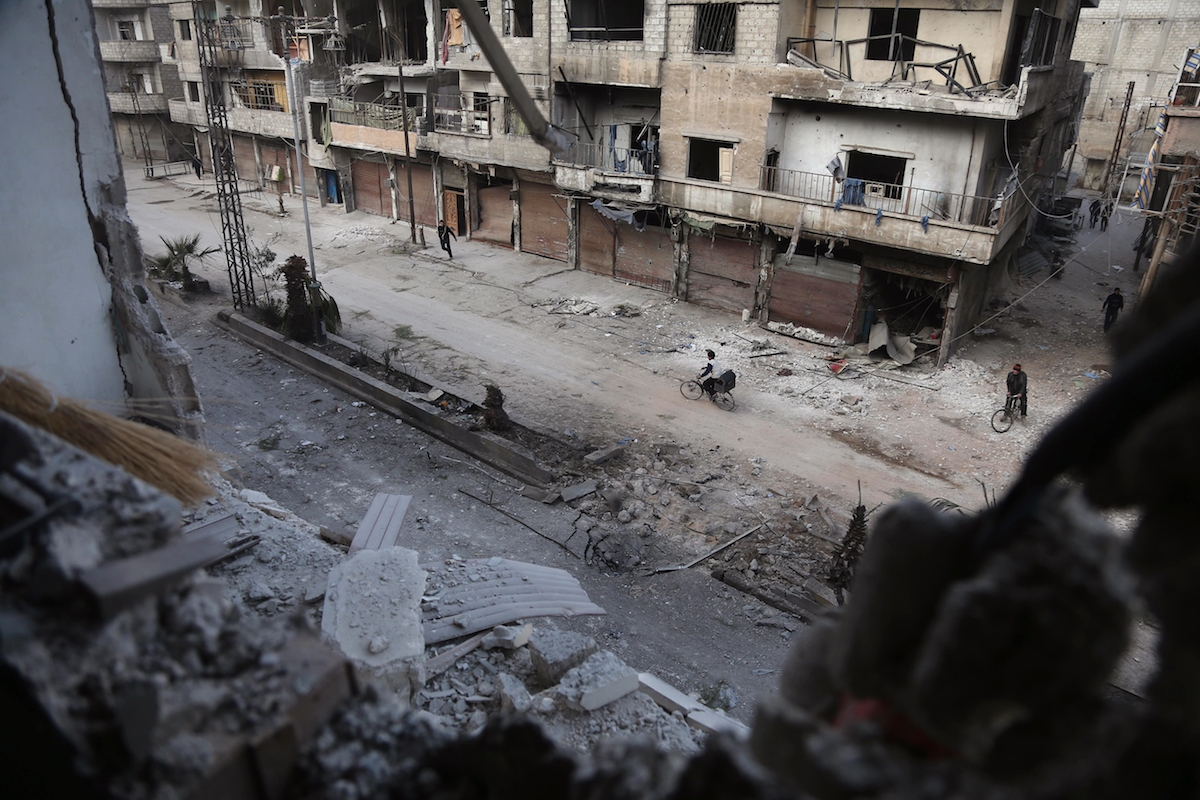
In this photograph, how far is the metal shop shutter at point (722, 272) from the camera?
69.3 ft

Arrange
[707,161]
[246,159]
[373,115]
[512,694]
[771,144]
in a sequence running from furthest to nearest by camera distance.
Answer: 1. [246,159]
2. [373,115]
3. [707,161]
4. [771,144]
5. [512,694]

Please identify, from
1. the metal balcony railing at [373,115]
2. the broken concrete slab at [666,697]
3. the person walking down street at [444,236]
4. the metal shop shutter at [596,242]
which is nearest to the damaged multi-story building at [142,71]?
the metal balcony railing at [373,115]

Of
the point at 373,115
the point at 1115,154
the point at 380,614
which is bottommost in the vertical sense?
the point at 380,614

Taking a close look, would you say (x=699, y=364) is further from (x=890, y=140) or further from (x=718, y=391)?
(x=890, y=140)

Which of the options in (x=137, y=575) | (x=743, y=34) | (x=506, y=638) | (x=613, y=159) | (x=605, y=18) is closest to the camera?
(x=137, y=575)

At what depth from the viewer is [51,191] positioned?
8.29 m

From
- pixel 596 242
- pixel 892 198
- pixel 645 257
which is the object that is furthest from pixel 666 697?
pixel 596 242

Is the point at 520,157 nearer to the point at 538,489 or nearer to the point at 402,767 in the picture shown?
the point at 538,489

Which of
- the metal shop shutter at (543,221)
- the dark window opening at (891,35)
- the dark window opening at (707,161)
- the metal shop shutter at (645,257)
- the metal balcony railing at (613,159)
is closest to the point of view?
the dark window opening at (891,35)

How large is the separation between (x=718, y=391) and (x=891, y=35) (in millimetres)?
9169

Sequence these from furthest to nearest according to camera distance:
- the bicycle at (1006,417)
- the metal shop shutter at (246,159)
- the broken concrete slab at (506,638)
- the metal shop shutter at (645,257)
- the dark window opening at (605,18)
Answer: the metal shop shutter at (246,159) < the metal shop shutter at (645,257) < the dark window opening at (605,18) < the bicycle at (1006,417) < the broken concrete slab at (506,638)

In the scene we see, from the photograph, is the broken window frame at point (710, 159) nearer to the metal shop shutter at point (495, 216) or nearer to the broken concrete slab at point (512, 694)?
the metal shop shutter at point (495, 216)

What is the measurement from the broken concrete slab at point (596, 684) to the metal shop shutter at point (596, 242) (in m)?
19.0

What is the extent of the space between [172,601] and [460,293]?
20.6 m
